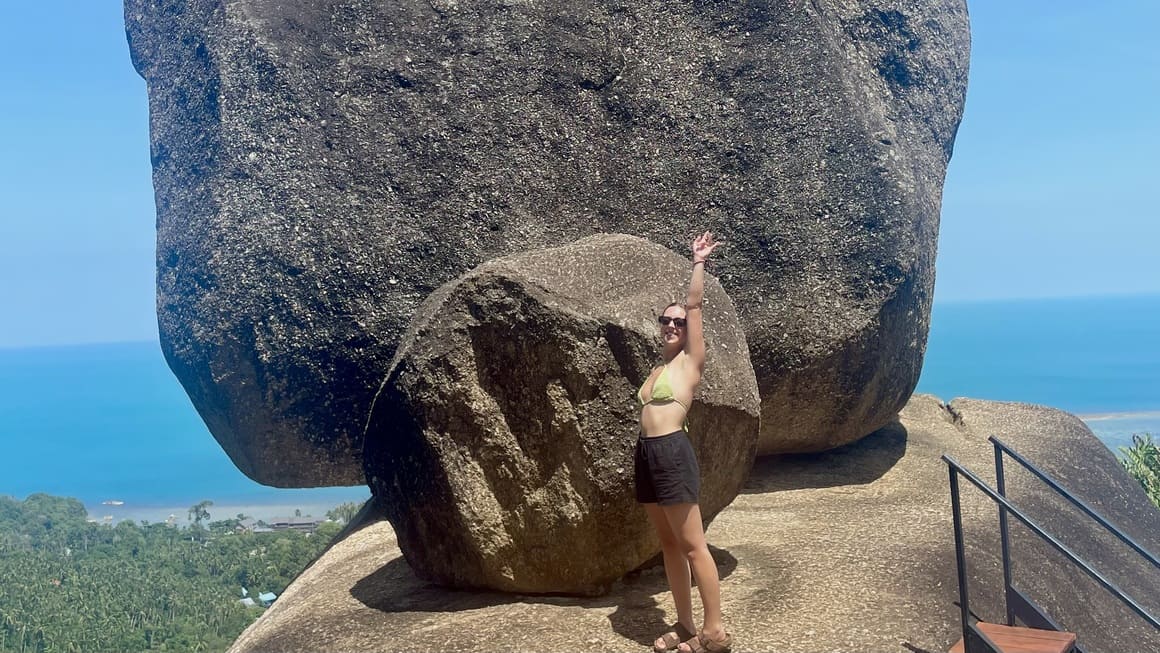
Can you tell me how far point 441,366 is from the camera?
6.02 meters

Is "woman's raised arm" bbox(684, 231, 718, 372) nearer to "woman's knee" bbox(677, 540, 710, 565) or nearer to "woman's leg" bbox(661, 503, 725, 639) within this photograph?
"woman's leg" bbox(661, 503, 725, 639)

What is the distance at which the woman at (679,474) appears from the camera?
16.3ft

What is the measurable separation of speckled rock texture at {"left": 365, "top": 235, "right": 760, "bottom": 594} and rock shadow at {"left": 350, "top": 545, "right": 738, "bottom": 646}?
0.11 meters

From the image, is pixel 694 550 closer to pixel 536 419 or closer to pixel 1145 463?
pixel 536 419

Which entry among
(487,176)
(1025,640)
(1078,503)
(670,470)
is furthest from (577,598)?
(487,176)

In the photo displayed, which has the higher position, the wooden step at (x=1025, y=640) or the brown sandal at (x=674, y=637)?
the brown sandal at (x=674, y=637)

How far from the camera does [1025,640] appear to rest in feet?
17.9

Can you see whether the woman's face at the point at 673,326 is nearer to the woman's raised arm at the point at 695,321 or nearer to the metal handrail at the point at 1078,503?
the woman's raised arm at the point at 695,321

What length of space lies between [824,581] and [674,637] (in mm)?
1507

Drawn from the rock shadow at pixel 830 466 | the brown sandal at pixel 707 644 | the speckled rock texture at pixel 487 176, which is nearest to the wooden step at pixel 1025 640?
the brown sandal at pixel 707 644

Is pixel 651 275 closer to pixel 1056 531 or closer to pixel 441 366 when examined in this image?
pixel 441 366

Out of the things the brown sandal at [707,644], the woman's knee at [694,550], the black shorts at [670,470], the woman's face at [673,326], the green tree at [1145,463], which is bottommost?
the green tree at [1145,463]

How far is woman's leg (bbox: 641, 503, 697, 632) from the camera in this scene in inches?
203

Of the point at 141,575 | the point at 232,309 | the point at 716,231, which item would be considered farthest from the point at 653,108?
the point at 141,575
